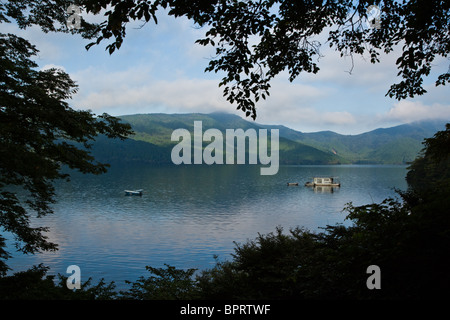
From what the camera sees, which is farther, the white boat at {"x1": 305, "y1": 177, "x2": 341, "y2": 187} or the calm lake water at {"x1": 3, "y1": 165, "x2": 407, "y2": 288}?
the white boat at {"x1": 305, "y1": 177, "x2": 341, "y2": 187}

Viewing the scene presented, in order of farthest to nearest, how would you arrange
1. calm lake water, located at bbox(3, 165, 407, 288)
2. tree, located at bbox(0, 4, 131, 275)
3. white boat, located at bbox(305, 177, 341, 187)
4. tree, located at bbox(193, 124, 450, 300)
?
white boat, located at bbox(305, 177, 341, 187)
calm lake water, located at bbox(3, 165, 407, 288)
tree, located at bbox(0, 4, 131, 275)
tree, located at bbox(193, 124, 450, 300)

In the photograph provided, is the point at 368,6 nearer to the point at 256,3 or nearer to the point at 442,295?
the point at 256,3

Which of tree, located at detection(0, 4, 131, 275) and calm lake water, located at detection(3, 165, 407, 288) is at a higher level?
tree, located at detection(0, 4, 131, 275)

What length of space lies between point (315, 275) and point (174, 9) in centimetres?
738

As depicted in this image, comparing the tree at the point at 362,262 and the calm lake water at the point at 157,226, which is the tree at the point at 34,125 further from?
the calm lake water at the point at 157,226

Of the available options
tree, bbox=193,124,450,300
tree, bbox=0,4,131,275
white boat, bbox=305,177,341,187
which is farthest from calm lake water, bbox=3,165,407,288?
white boat, bbox=305,177,341,187

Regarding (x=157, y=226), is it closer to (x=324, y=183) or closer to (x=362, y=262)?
(x=362, y=262)

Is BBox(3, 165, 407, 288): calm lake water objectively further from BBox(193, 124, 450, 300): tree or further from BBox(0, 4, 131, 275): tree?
BBox(0, 4, 131, 275): tree

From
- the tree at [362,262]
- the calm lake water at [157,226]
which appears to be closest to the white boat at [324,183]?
the calm lake water at [157,226]

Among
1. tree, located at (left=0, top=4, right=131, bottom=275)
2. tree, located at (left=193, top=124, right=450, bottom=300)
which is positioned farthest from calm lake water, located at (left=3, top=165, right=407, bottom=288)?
tree, located at (left=0, top=4, right=131, bottom=275)

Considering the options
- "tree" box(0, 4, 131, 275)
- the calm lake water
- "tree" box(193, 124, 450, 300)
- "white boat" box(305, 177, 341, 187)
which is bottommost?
the calm lake water

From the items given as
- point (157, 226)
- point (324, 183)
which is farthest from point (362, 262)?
point (324, 183)

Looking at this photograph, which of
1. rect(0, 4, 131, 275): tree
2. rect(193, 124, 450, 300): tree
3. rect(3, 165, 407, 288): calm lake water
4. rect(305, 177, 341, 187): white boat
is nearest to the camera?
rect(193, 124, 450, 300): tree
